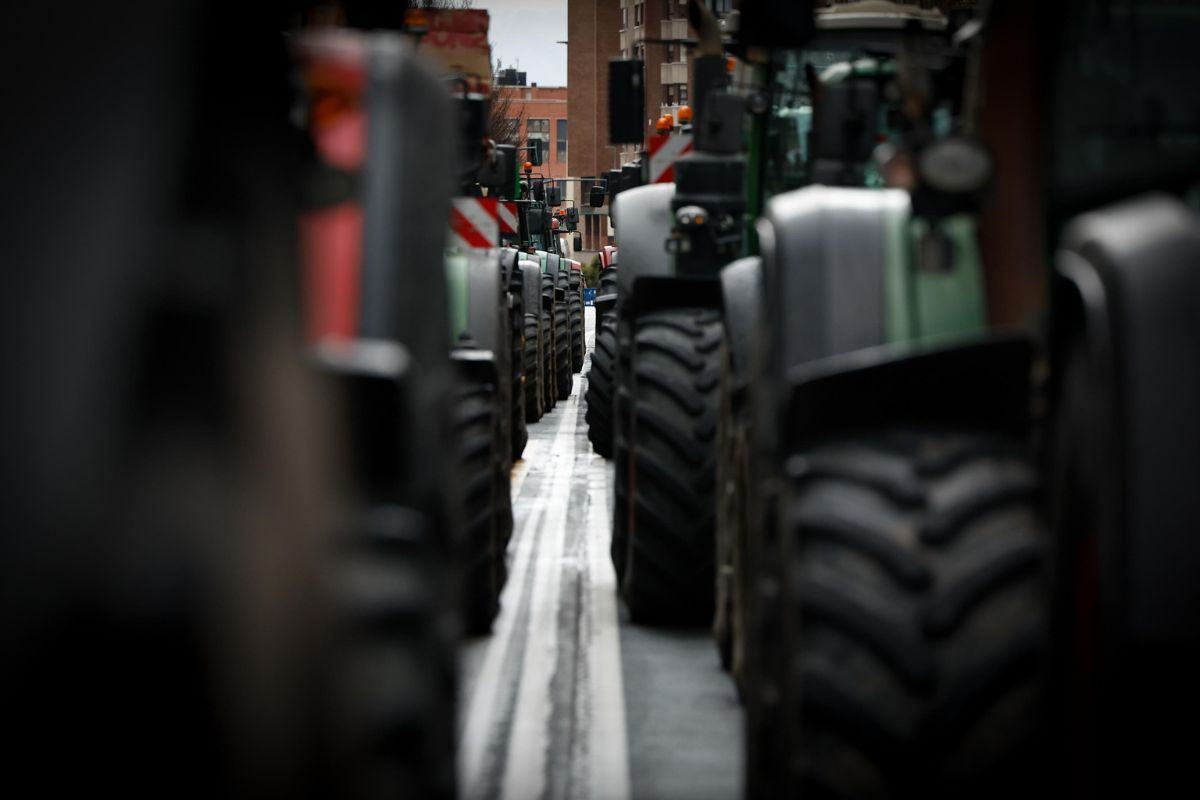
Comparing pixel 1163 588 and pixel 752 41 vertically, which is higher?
pixel 752 41

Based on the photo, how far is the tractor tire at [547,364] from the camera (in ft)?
65.0

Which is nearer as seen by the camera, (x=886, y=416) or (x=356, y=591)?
(x=356, y=591)

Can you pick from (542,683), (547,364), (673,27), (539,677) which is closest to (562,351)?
(547,364)

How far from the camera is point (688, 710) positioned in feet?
22.3

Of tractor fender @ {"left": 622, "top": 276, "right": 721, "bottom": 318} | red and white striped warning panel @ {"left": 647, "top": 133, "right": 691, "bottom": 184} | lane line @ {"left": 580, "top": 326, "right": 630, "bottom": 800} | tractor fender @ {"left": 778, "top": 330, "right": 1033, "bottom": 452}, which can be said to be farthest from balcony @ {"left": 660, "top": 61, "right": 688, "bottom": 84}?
tractor fender @ {"left": 778, "top": 330, "right": 1033, "bottom": 452}

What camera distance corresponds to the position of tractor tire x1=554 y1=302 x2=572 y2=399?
2216cm

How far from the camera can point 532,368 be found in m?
18.2

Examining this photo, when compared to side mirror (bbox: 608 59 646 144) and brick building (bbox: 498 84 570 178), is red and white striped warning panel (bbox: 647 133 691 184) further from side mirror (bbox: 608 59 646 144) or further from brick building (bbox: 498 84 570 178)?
brick building (bbox: 498 84 570 178)

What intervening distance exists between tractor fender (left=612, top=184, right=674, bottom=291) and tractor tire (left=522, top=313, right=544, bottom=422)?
760 cm

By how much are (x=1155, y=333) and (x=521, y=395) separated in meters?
11.1

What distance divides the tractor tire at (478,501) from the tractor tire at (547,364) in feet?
36.4

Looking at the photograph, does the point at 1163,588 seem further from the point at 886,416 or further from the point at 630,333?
the point at 630,333

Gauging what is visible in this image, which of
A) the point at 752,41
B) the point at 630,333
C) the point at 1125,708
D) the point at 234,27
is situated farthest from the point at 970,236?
the point at 630,333

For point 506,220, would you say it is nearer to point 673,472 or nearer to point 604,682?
point 673,472
